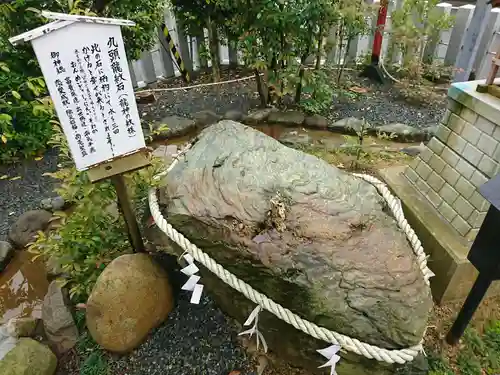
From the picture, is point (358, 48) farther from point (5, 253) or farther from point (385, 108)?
point (5, 253)

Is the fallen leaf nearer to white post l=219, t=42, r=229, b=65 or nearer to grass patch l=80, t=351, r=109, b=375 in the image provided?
white post l=219, t=42, r=229, b=65

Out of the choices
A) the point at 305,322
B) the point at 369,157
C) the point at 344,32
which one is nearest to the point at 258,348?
the point at 305,322

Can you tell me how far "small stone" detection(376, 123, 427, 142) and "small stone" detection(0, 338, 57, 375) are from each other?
431cm

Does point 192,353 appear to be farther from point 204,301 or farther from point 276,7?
point 276,7

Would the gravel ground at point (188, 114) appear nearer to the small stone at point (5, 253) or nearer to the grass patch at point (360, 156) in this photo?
the small stone at point (5, 253)

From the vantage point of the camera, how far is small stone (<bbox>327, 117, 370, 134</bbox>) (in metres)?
5.01

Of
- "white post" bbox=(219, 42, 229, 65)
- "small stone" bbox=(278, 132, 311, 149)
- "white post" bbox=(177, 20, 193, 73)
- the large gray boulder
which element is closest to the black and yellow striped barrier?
"white post" bbox=(177, 20, 193, 73)

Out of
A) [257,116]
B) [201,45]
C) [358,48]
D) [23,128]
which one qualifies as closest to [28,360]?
[23,128]

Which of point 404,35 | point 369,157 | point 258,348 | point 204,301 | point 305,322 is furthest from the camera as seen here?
point 404,35

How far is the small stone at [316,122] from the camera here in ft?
17.0

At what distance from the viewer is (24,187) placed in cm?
432

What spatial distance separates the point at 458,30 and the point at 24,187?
6.81 meters

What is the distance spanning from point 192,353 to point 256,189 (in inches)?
46.4

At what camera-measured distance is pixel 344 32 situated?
568 centimetres
